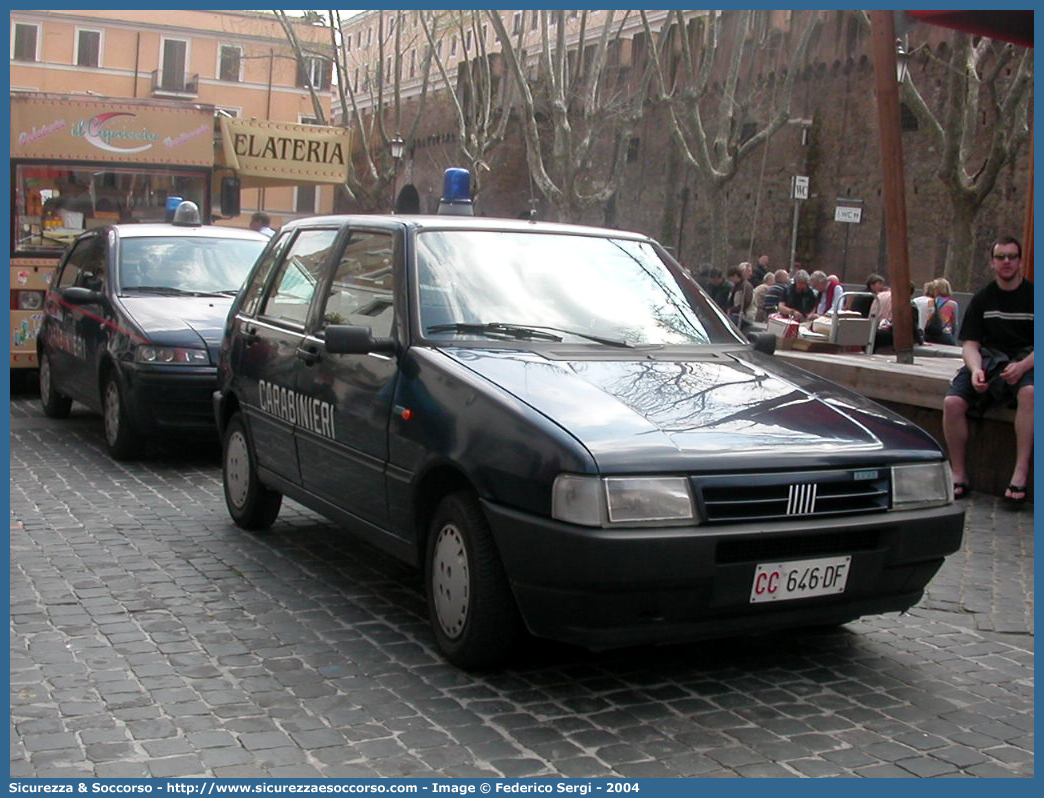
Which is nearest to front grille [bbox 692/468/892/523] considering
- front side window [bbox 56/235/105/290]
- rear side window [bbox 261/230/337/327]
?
rear side window [bbox 261/230/337/327]

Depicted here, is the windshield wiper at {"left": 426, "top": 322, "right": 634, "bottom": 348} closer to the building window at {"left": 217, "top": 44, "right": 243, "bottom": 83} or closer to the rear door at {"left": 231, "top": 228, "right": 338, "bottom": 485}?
the rear door at {"left": 231, "top": 228, "right": 338, "bottom": 485}

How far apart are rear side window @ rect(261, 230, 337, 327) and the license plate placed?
9.48 ft

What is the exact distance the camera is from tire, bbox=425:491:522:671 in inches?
191

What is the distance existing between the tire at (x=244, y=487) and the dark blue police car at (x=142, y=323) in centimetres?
190

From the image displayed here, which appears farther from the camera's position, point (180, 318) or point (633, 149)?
point (633, 149)

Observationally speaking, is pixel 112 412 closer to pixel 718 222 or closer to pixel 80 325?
pixel 80 325

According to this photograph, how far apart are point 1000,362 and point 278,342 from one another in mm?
4705

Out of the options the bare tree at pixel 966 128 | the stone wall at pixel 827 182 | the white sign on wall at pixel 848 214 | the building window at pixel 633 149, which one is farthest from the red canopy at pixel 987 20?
the building window at pixel 633 149

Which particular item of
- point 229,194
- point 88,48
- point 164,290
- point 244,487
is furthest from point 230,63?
point 244,487

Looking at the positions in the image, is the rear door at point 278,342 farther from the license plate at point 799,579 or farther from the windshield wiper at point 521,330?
the license plate at point 799,579

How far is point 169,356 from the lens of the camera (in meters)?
9.57

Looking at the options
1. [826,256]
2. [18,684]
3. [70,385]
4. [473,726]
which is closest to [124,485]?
[70,385]

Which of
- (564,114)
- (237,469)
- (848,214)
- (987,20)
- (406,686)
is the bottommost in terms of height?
(406,686)

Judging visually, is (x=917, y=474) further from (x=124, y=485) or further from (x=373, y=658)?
(x=124, y=485)
